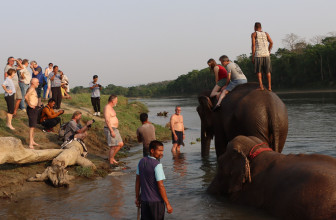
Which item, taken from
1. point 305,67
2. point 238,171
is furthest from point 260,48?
point 305,67

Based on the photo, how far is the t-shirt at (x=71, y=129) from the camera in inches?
472

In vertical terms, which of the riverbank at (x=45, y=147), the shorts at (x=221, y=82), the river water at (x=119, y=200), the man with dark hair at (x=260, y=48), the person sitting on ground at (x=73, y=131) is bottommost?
the river water at (x=119, y=200)

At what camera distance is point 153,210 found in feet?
18.7

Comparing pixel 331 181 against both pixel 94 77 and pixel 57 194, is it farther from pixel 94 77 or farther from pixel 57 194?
pixel 94 77

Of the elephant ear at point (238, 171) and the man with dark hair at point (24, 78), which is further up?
the man with dark hair at point (24, 78)

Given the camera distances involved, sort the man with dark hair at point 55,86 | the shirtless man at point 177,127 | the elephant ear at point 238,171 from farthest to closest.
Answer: the man with dark hair at point 55,86 → the shirtless man at point 177,127 → the elephant ear at point 238,171

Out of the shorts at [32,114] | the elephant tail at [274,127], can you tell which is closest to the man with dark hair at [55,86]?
the shorts at [32,114]

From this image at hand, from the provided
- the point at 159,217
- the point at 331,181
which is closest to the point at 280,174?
the point at 331,181

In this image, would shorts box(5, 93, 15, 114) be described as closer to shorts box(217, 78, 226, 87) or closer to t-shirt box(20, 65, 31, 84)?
t-shirt box(20, 65, 31, 84)

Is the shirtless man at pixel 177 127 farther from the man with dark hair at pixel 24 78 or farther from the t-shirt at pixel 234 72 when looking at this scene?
the man with dark hair at pixel 24 78

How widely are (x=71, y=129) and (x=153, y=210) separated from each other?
273 inches

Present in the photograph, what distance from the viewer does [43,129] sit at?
46.1 ft

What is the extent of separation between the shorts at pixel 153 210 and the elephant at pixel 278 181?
5.43 ft

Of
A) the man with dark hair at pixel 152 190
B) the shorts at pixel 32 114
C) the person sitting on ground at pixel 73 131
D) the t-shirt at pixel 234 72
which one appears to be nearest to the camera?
the man with dark hair at pixel 152 190
